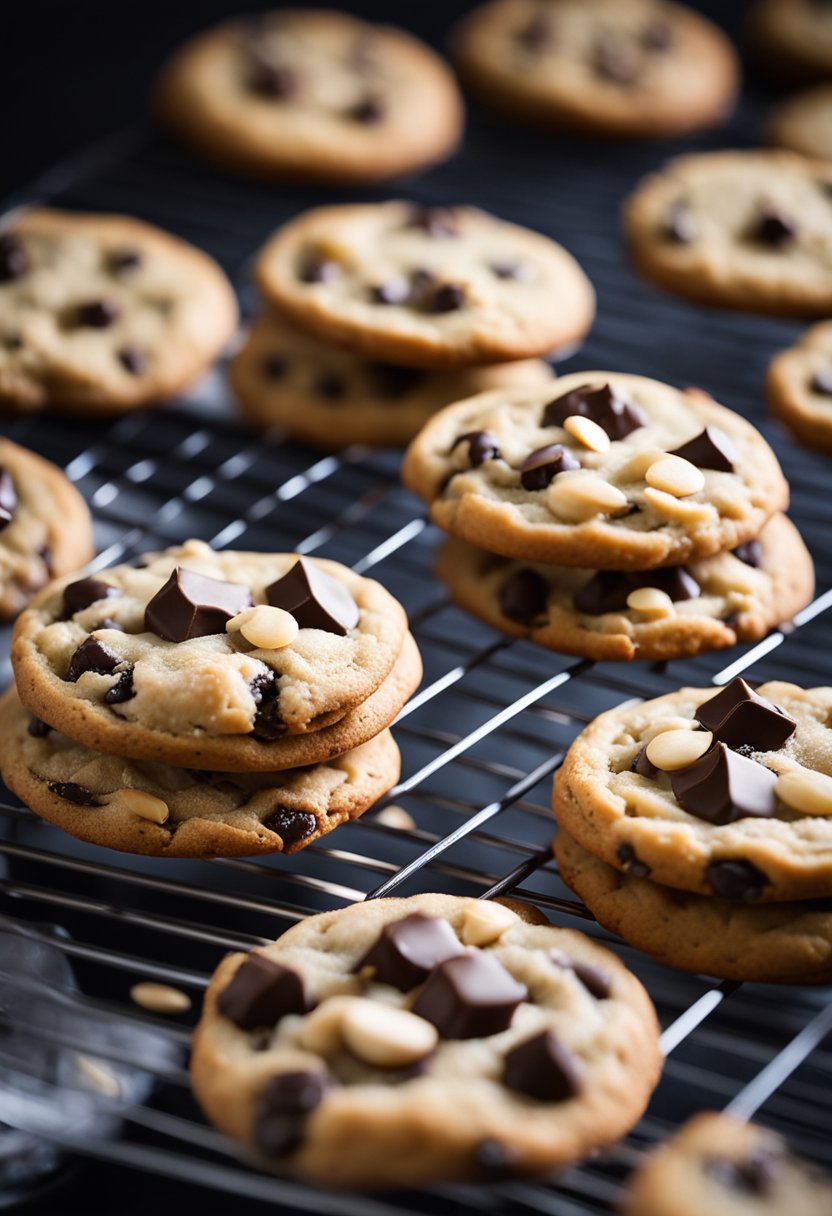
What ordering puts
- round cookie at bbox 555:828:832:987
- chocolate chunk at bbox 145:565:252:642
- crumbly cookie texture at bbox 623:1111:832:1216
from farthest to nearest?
chocolate chunk at bbox 145:565:252:642
round cookie at bbox 555:828:832:987
crumbly cookie texture at bbox 623:1111:832:1216

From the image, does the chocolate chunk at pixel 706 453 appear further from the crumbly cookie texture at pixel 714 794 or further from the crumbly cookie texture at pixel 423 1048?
the crumbly cookie texture at pixel 423 1048

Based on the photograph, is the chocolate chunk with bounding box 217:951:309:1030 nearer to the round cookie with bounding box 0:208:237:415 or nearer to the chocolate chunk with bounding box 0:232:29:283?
the round cookie with bounding box 0:208:237:415

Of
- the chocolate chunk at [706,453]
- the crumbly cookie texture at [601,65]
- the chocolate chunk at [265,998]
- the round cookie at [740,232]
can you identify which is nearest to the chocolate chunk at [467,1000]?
the chocolate chunk at [265,998]

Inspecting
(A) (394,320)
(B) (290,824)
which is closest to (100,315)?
(A) (394,320)

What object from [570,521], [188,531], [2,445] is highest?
[570,521]

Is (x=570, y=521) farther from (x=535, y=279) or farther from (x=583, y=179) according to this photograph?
(x=583, y=179)

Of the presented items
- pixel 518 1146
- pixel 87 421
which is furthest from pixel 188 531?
pixel 518 1146

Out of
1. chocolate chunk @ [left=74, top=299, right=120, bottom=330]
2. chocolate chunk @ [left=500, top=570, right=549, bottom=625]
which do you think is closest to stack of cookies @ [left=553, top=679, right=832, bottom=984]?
chocolate chunk @ [left=500, top=570, right=549, bottom=625]
